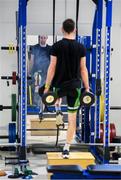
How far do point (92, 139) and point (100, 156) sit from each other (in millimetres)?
439

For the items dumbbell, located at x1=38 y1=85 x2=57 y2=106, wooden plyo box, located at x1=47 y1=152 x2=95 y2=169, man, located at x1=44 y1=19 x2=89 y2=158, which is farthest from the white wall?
wooden plyo box, located at x1=47 y1=152 x2=95 y2=169

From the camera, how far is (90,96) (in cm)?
538

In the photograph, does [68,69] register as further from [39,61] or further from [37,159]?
[39,61]

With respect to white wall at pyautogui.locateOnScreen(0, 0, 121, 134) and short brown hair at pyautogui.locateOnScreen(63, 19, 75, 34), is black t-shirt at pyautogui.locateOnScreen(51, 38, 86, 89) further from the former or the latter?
white wall at pyautogui.locateOnScreen(0, 0, 121, 134)

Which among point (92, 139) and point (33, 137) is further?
point (33, 137)

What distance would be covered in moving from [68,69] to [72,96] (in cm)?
37

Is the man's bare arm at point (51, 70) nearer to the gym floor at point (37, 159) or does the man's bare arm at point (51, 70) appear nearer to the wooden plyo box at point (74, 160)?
the wooden plyo box at point (74, 160)

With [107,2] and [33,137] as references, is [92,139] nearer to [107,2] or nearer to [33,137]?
[33,137]

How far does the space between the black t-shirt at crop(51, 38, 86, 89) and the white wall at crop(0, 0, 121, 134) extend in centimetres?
374

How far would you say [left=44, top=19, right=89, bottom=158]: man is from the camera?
517cm

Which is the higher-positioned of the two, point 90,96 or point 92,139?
point 90,96

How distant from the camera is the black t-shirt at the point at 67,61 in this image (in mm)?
5176

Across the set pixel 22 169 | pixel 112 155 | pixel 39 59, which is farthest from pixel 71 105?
pixel 39 59

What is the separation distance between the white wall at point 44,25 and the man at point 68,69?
372 cm
